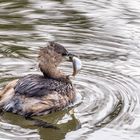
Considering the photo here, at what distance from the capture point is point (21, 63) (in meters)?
9.30

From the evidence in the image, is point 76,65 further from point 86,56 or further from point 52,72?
point 86,56

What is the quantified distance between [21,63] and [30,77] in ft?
4.85

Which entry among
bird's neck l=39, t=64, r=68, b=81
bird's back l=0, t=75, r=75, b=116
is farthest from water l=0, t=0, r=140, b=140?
bird's neck l=39, t=64, r=68, b=81

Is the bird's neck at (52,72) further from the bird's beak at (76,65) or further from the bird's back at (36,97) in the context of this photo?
the bird's beak at (76,65)

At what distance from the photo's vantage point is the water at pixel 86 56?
24.2 feet

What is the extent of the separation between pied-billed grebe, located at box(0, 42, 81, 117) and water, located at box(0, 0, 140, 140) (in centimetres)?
12

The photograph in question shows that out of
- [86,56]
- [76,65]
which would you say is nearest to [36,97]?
[76,65]

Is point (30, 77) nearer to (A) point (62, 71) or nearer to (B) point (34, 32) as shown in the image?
(A) point (62, 71)

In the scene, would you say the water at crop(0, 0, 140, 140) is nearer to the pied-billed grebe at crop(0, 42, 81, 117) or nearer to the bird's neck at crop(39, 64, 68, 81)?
the pied-billed grebe at crop(0, 42, 81, 117)

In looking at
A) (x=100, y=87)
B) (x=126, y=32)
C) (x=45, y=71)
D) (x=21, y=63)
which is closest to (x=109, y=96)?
(x=100, y=87)

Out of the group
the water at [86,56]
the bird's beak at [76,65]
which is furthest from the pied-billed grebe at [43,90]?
the water at [86,56]

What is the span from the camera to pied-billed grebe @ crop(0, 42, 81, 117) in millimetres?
7539

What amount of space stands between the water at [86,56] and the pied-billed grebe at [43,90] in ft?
0.40

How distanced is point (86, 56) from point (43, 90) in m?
2.10
